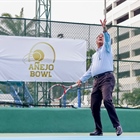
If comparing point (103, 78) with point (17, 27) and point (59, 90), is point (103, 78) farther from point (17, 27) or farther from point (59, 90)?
point (17, 27)

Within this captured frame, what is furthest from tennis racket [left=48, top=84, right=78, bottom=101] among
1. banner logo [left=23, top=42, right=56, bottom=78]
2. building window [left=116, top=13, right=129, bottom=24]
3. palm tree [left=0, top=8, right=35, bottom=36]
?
building window [left=116, top=13, right=129, bottom=24]

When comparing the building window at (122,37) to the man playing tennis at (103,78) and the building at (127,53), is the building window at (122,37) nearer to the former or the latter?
the building at (127,53)

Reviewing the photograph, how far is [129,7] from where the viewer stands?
71.5 m

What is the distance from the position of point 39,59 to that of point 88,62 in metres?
1.30

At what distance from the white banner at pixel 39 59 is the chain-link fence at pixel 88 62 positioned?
0.65 ft

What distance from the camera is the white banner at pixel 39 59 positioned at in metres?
→ 9.55

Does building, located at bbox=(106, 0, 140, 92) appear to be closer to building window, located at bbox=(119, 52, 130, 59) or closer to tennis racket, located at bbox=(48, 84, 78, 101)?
building window, located at bbox=(119, 52, 130, 59)

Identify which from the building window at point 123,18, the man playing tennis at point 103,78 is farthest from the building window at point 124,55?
the building window at point 123,18

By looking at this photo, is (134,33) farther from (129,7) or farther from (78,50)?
(129,7)

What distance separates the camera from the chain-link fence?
9.67 meters

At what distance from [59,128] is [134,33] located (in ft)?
12.7

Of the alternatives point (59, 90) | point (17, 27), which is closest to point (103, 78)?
point (59, 90)

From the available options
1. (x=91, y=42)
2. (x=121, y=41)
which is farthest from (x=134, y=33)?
(x=91, y=42)

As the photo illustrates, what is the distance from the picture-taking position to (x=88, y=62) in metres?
10.2
